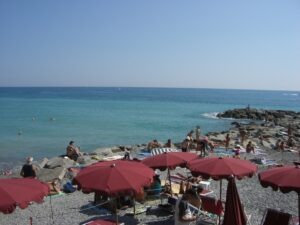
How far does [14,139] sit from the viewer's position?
111 feet

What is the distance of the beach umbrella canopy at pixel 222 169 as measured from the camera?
8859 mm

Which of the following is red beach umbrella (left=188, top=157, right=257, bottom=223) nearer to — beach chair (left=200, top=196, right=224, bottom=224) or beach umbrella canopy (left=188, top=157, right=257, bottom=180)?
beach umbrella canopy (left=188, top=157, right=257, bottom=180)

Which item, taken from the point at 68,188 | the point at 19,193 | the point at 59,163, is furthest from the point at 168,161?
the point at 59,163

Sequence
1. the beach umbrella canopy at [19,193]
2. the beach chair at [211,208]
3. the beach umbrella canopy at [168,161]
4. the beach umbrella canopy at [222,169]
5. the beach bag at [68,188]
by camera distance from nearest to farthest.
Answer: the beach umbrella canopy at [19,193] < the beach umbrella canopy at [222,169] < the beach chair at [211,208] < the beach umbrella canopy at [168,161] < the beach bag at [68,188]

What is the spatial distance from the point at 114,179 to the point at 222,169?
9.29ft

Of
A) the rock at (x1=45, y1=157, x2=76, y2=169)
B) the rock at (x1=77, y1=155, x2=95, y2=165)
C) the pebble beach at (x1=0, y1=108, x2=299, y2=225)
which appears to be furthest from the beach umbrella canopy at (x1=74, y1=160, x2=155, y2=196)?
the rock at (x1=77, y1=155, x2=95, y2=165)

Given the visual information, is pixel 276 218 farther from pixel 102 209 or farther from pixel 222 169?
pixel 102 209

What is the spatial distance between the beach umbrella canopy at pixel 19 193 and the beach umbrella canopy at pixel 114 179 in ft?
2.87

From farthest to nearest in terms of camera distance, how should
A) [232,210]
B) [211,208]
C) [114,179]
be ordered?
[211,208], [232,210], [114,179]

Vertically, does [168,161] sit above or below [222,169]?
below

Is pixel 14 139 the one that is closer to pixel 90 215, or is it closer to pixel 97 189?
pixel 90 215

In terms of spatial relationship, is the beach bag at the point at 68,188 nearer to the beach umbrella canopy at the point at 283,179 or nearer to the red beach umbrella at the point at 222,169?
the red beach umbrella at the point at 222,169

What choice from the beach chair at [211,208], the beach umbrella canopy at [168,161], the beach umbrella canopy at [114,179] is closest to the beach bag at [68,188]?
the beach umbrella canopy at [168,161]

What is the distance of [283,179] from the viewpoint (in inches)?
314
